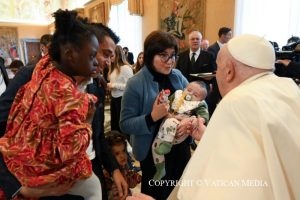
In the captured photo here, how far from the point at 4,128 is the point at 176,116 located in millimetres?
1169

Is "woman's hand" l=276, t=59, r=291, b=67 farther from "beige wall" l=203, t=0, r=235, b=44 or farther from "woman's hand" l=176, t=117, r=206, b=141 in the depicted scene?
"beige wall" l=203, t=0, r=235, b=44

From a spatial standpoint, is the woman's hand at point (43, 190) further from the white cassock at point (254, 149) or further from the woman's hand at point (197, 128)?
the woman's hand at point (197, 128)

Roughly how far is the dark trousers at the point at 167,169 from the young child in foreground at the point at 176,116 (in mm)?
92

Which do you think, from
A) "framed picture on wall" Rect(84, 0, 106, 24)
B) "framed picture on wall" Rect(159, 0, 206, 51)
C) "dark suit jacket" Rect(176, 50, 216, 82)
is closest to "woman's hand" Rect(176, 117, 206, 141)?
"dark suit jacket" Rect(176, 50, 216, 82)

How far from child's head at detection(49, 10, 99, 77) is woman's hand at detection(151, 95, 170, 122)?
674 mm

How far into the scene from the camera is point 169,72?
2.01 meters

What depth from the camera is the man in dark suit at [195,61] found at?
16.2ft

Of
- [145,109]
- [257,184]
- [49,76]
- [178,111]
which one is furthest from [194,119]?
[49,76]

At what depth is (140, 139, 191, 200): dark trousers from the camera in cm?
204

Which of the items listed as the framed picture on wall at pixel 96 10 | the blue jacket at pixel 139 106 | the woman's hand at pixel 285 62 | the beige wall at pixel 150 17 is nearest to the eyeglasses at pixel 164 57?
the blue jacket at pixel 139 106

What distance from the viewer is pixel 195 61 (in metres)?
5.00

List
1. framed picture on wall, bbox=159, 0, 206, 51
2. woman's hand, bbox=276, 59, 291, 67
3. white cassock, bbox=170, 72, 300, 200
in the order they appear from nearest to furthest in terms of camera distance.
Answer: white cassock, bbox=170, 72, 300, 200
woman's hand, bbox=276, 59, 291, 67
framed picture on wall, bbox=159, 0, 206, 51

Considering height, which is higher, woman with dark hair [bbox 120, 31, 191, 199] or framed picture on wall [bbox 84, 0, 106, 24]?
framed picture on wall [bbox 84, 0, 106, 24]

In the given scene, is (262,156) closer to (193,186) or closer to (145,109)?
(193,186)
